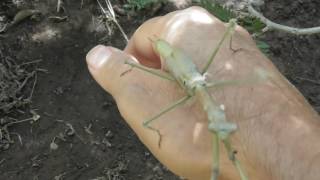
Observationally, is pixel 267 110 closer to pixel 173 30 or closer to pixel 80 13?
pixel 173 30

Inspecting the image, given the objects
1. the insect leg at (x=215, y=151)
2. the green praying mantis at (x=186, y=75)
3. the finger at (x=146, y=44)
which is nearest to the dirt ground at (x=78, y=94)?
the finger at (x=146, y=44)

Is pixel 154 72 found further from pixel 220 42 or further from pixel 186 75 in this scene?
pixel 220 42

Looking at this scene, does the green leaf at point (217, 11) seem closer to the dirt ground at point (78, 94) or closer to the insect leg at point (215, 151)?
the dirt ground at point (78, 94)

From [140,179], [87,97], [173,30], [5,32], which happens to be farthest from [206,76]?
[5,32]

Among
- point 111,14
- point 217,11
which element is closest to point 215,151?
point 217,11

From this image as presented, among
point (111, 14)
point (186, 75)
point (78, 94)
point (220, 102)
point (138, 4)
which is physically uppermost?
point (186, 75)

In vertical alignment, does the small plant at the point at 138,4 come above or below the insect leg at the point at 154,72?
below
